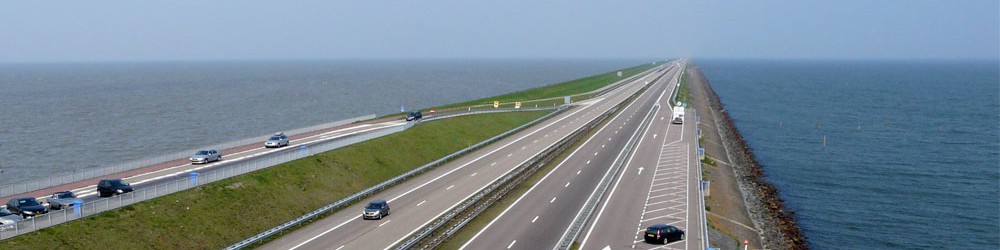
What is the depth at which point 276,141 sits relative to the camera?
65812 mm

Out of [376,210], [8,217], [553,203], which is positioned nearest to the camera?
[8,217]

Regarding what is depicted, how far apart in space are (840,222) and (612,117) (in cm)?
4733

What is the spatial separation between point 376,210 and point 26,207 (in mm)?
16839

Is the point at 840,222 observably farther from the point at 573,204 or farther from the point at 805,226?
the point at 573,204

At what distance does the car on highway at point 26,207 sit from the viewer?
126ft

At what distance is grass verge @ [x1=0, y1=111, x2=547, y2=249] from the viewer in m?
37.0

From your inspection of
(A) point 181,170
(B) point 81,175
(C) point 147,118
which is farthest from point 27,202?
(C) point 147,118

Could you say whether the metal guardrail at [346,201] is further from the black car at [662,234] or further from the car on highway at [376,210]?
the black car at [662,234]

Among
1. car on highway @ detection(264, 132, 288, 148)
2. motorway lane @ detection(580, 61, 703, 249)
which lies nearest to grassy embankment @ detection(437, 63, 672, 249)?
motorway lane @ detection(580, 61, 703, 249)

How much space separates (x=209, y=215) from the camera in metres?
43.0

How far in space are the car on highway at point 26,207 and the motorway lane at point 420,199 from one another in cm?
1063

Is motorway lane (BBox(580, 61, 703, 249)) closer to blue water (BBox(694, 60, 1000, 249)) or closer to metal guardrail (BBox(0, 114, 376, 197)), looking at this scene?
blue water (BBox(694, 60, 1000, 249))

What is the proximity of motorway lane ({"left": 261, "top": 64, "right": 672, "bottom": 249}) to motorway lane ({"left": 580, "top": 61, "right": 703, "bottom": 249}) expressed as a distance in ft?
29.4

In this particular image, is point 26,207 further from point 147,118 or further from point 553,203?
point 147,118
